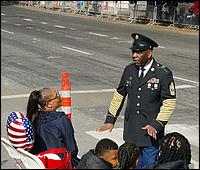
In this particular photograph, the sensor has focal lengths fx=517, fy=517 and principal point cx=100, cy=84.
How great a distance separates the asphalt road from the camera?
9.61 m

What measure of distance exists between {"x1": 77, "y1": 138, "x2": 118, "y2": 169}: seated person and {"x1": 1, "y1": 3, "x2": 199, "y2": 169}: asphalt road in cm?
311

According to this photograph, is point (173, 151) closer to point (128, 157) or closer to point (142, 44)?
point (128, 157)

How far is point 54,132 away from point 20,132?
1.79 feet

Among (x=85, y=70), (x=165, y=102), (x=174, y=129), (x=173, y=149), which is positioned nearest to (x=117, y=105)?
(x=165, y=102)

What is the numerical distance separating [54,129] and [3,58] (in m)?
13.2

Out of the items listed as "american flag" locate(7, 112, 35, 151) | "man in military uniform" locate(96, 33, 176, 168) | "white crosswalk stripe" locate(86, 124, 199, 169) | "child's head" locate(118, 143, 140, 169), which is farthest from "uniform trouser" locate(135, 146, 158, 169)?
"white crosswalk stripe" locate(86, 124, 199, 169)

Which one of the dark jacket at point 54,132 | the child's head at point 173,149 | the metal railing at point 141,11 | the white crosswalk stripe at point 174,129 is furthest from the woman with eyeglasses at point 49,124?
the metal railing at point 141,11

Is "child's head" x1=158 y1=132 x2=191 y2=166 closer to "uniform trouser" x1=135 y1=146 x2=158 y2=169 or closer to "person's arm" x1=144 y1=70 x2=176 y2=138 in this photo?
"person's arm" x1=144 y1=70 x2=176 y2=138

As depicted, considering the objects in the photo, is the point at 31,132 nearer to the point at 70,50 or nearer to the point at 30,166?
the point at 30,166

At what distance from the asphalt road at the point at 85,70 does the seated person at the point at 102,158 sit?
3113mm

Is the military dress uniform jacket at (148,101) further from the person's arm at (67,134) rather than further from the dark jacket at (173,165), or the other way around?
the dark jacket at (173,165)

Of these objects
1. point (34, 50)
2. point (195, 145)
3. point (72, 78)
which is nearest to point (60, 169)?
point (195, 145)

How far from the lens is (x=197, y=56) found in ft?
68.1

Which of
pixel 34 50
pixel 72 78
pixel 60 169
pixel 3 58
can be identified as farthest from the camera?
pixel 34 50
